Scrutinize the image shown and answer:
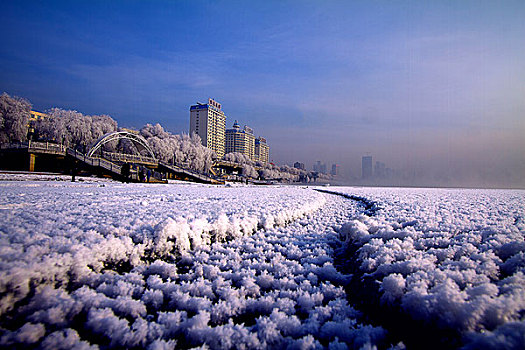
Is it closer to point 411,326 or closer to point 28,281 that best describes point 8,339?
point 28,281

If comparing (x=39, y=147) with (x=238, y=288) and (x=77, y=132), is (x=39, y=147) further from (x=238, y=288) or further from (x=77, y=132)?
(x=238, y=288)

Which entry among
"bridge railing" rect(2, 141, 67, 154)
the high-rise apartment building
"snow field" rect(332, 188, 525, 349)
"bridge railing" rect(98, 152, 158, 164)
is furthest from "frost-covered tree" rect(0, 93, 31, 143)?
the high-rise apartment building

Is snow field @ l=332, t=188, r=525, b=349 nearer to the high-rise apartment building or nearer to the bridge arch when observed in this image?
the bridge arch

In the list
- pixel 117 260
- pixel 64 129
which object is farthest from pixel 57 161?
pixel 117 260

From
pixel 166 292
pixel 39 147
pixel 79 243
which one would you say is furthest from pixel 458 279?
pixel 39 147

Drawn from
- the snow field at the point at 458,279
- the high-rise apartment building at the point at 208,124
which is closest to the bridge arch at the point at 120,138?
the snow field at the point at 458,279

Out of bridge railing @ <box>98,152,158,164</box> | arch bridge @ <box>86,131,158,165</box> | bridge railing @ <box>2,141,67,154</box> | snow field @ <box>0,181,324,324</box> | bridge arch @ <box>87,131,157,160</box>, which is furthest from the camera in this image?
bridge railing @ <box>98,152,158,164</box>
